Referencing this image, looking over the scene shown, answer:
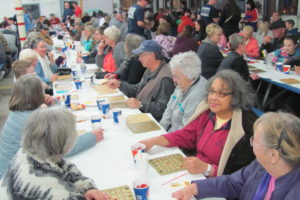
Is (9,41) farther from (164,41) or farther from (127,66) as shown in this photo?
(127,66)

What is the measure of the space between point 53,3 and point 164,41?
11673 mm

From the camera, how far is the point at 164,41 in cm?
612

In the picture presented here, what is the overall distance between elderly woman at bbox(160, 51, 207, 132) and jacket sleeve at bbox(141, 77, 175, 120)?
320 millimetres

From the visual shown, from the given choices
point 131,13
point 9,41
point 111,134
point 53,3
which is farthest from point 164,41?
point 53,3

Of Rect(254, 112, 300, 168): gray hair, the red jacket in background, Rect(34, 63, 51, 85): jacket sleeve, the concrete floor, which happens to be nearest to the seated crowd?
Rect(254, 112, 300, 168): gray hair

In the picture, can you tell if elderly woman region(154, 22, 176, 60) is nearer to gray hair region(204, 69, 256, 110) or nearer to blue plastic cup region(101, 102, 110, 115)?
blue plastic cup region(101, 102, 110, 115)

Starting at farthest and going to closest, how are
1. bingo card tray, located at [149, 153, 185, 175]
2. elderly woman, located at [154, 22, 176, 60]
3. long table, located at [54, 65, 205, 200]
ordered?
1. elderly woman, located at [154, 22, 176, 60]
2. bingo card tray, located at [149, 153, 185, 175]
3. long table, located at [54, 65, 205, 200]

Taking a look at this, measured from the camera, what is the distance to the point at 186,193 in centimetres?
154

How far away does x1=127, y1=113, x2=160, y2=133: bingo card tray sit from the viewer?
2.39 m

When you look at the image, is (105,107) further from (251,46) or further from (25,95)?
(251,46)

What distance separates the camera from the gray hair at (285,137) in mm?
1273

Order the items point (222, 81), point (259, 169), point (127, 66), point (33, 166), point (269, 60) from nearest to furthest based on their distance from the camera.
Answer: point (33, 166) → point (259, 169) → point (222, 81) → point (127, 66) → point (269, 60)

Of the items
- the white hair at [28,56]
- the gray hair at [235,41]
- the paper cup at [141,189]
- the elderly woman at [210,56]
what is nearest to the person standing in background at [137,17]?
the elderly woman at [210,56]

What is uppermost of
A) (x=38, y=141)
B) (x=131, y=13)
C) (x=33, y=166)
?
(x=131, y=13)
